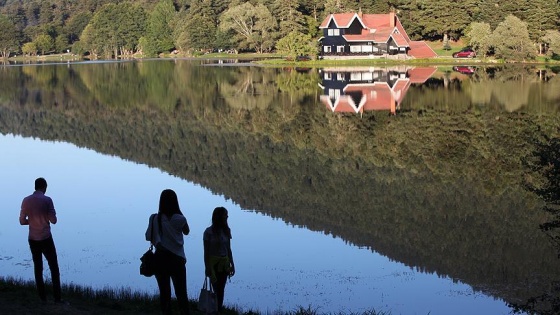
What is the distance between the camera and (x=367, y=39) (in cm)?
7644

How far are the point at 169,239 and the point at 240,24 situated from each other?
279 feet

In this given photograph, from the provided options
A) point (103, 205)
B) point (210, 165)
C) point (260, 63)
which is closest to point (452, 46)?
point (260, 63)

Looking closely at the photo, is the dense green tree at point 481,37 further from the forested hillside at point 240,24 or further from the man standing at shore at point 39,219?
the man standing at shore at point 39,219

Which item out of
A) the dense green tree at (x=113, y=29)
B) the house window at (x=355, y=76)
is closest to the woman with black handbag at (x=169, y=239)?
the house window at (x=355, y=76)

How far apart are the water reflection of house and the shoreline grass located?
2543 centimetres

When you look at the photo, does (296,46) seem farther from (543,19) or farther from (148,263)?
(148,263)

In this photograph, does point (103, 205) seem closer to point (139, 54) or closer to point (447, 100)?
point (447, 100)

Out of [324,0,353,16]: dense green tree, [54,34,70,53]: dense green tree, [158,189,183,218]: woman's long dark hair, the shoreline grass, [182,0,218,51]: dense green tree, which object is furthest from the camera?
[54,34,70,53]: dense green tree

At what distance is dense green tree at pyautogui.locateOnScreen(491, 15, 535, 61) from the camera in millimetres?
65500

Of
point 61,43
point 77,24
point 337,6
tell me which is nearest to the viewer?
point 337,6

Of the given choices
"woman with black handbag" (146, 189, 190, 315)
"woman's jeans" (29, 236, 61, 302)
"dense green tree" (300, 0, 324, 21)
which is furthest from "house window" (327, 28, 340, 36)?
"woman with black handbag" (146, 189, 190, 315)

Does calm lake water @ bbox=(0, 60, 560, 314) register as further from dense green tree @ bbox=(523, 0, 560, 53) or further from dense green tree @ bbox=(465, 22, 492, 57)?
A: dense green tree @ bbox=(523, 0, 560, 53)

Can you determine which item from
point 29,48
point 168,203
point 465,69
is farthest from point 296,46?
point 168,203

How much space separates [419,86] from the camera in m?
46.0
